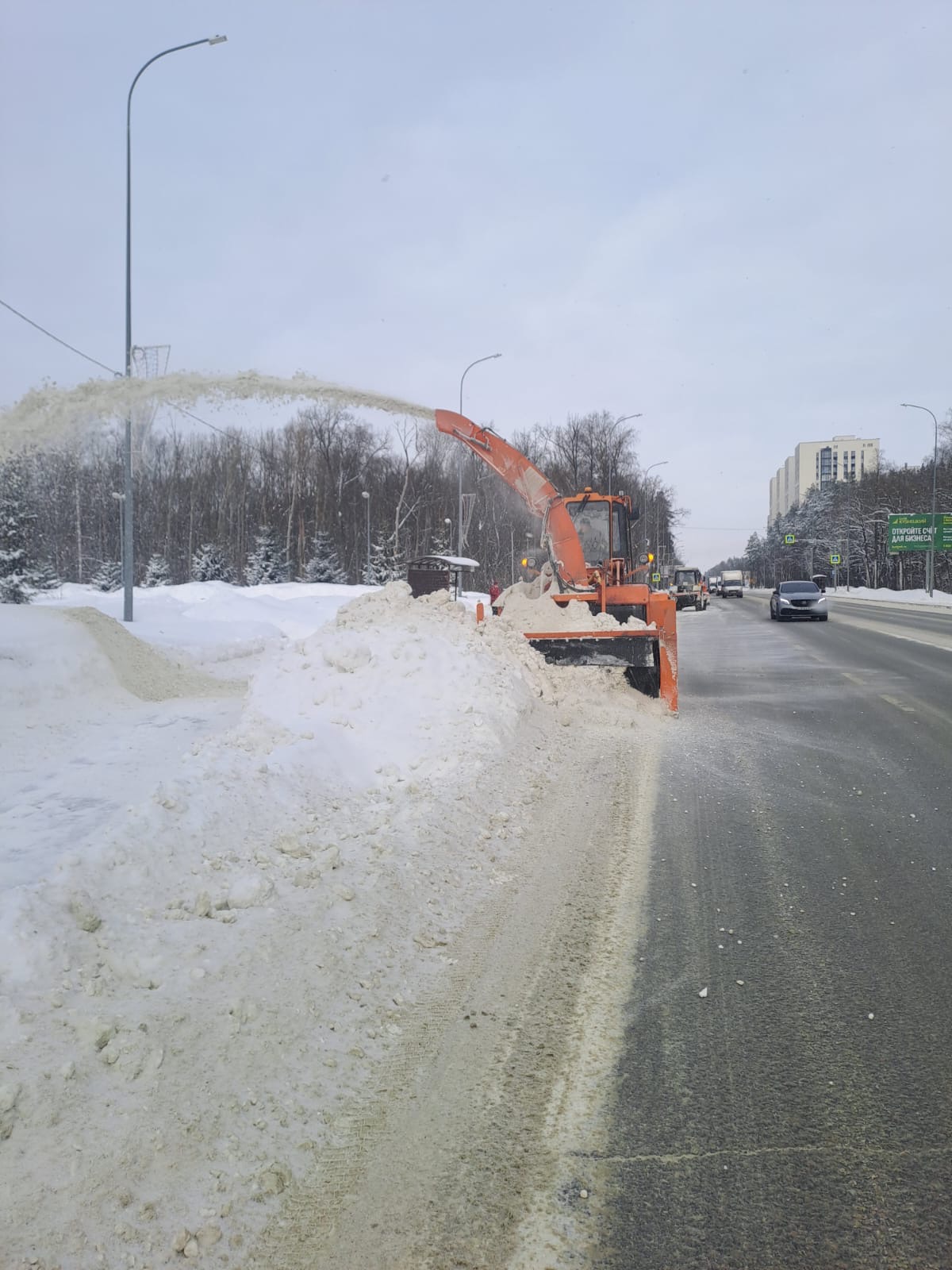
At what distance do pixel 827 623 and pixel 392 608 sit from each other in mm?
24624

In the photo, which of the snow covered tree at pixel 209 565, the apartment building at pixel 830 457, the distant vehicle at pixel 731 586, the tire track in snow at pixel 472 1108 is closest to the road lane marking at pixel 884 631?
the tire track in snow at pixel 472 1108

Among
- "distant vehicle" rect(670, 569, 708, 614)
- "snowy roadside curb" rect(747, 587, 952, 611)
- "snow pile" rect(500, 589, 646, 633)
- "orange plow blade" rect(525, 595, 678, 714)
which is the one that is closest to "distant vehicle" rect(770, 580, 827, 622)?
"distant vehicle" rect(670, 569, 708, 614)

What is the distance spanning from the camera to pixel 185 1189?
2275mm

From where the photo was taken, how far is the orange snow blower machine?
1038 centimetres

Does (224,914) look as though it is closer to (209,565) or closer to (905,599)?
(209,565)

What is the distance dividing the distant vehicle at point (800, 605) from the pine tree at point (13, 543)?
2667 centimetres

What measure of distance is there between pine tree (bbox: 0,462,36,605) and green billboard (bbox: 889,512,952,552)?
48.6 meters

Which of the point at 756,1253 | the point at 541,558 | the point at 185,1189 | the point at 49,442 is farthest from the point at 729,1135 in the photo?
the point at 49,442

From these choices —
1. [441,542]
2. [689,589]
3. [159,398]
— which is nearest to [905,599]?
[689,589]

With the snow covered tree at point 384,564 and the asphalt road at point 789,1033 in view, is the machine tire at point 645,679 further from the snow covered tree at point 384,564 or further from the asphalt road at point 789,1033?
the snow covered tree at point 384,564

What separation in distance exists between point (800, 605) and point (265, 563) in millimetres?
33070

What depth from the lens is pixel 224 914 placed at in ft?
12.3

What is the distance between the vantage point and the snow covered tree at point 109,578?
1612 inches

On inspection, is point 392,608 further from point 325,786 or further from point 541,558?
point 541,558
